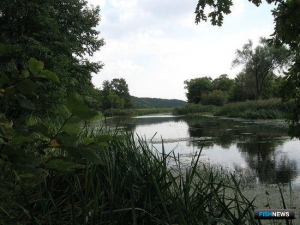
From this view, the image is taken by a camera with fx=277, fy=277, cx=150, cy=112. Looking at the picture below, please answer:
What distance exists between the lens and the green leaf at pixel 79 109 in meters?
0.88

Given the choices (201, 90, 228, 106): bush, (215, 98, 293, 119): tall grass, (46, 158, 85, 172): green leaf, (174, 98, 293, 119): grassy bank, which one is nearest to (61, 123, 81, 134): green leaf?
(46, 158, 85, 172): green leaf

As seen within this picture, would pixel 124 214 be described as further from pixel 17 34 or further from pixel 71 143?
pixel 17 34

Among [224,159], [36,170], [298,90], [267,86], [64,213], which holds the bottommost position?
[224,159]

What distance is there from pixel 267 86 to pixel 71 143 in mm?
46926

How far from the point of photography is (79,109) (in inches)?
34.8

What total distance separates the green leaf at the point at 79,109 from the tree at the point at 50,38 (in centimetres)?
1111

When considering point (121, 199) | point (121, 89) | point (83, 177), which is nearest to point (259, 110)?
point (83, 177)

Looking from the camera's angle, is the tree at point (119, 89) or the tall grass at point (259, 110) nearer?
the tall grass at point (259, 110)

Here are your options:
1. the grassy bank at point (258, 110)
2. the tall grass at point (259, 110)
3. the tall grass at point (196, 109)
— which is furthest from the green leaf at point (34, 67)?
the tall grass at point (196, 109)

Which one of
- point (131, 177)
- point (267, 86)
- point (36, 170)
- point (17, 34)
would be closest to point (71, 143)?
point (36, 170)

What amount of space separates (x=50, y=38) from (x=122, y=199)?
1504 centimetres

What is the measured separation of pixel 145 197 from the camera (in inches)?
70.7

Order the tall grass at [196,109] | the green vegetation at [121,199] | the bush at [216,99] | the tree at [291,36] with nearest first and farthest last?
the green vegetation at [121,199] < the tree at [291,36] < the tall grass at [196,109] < the bush at [216,99]

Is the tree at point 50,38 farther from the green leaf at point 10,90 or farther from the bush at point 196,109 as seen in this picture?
the bush at point 196,109
